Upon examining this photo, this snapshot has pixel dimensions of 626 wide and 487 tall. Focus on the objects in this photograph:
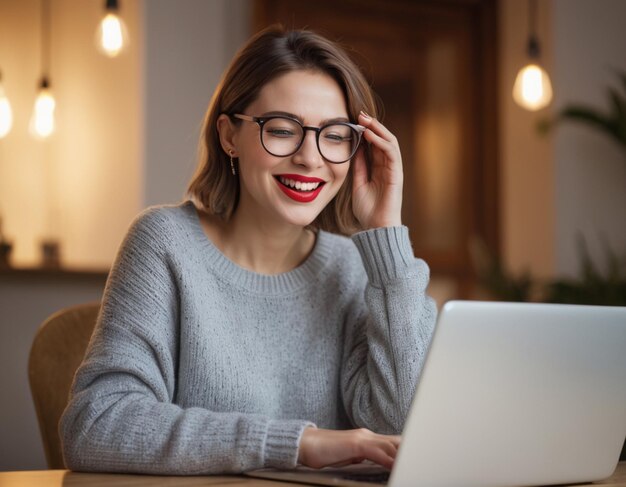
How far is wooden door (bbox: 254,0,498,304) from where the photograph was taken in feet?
16.8

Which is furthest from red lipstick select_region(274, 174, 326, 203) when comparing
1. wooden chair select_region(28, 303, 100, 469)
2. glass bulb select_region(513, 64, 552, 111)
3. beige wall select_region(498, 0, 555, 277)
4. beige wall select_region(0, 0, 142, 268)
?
beige wall select_region(498, 0, 555, 277)

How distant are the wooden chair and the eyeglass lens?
49 centimetres

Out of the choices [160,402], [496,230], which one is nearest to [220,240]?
[160,402]

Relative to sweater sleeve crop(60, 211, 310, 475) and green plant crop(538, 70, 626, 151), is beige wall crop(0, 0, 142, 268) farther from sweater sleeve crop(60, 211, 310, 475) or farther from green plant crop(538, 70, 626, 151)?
sweater sleeve crop(60, 211, 310, 475)

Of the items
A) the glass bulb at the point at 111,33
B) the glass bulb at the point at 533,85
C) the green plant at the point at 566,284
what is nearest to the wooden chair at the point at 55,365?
the glass bulb at the point at 111,33

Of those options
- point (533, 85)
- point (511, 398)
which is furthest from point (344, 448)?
point (533, 85)

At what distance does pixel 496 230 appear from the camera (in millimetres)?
5227

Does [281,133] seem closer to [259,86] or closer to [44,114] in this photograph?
[259,86]

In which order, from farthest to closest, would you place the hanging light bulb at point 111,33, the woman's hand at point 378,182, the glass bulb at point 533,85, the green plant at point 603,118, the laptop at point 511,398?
the green plant at point 603,118 < the glass bulb at point 533,85 < the hanging light bulb at point 111,33 < the woman's hand at point 378,182 < the laptop at point 511,398

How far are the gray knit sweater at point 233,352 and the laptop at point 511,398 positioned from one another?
16 centimetres

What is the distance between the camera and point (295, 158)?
1601 mm

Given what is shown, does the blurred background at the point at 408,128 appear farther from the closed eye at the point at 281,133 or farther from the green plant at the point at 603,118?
the closed eye at the point at 281,133

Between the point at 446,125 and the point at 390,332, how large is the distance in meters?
3.82

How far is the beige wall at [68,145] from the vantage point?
432 cm
